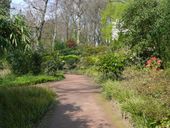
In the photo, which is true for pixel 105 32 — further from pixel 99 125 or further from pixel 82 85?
pixel 99 125

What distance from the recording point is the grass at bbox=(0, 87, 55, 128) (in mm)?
9168

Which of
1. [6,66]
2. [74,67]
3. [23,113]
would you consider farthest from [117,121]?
[74,67]

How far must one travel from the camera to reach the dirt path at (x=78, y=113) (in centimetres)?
966

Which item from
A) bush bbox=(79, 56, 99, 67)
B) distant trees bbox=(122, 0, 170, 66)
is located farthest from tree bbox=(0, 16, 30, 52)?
bush bbox=(79, 56, 99, 67)

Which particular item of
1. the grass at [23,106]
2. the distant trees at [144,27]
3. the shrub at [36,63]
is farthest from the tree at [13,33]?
the shrub at [36,63]

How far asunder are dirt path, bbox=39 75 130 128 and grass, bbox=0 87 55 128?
325 mm

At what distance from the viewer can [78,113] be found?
11.1 m

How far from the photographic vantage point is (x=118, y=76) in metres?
16.3

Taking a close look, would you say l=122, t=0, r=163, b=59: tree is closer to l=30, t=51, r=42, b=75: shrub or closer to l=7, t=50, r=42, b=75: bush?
l=30, t=51, r=42, b=75: shrub

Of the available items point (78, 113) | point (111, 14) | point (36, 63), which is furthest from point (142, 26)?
point (111, 14)

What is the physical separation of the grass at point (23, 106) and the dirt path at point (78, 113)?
1.07 ft

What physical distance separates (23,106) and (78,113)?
1722mm

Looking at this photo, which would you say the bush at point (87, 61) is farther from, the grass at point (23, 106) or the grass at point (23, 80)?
the grass at point (23, 106)

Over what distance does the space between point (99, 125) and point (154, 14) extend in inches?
457
